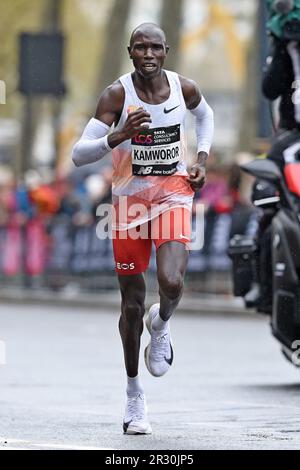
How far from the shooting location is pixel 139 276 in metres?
9.33

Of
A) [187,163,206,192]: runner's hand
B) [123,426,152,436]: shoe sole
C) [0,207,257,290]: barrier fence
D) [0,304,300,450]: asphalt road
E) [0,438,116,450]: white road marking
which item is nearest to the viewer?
[0,438,116,450]: white road marking

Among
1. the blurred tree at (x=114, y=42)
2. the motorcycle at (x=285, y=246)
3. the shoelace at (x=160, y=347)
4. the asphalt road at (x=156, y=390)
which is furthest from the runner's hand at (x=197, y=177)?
the blurred tree at (x=114, y=42)

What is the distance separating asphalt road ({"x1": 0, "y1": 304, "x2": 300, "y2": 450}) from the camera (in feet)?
28.7

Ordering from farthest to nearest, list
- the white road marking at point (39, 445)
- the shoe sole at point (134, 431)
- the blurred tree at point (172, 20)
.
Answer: the blurred tree at point (172, 20) < the shoe sole at point (134, 431) < the white road marking at point (39, 445)

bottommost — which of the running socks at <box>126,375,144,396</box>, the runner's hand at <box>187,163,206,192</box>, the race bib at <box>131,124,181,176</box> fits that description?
the running socks at <box>126,375,144,396</box>

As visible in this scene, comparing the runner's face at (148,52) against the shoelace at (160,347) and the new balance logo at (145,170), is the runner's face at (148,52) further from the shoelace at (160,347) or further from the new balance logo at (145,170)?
the shoelace at (160,347)

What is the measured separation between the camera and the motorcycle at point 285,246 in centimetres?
1182

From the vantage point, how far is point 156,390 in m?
12.0

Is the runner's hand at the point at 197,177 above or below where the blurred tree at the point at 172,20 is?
below

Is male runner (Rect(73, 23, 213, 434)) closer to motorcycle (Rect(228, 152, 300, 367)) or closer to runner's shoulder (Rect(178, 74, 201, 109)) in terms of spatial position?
runner's shoulder (Rect(178, 74, 201, 109))

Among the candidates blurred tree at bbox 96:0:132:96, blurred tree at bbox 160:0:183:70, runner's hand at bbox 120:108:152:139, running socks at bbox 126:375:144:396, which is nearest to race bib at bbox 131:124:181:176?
runner's hand at bbox 120:108:152:139

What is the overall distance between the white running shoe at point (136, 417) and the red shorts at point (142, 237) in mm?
662

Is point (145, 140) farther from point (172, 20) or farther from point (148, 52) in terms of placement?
point (172, 20)
